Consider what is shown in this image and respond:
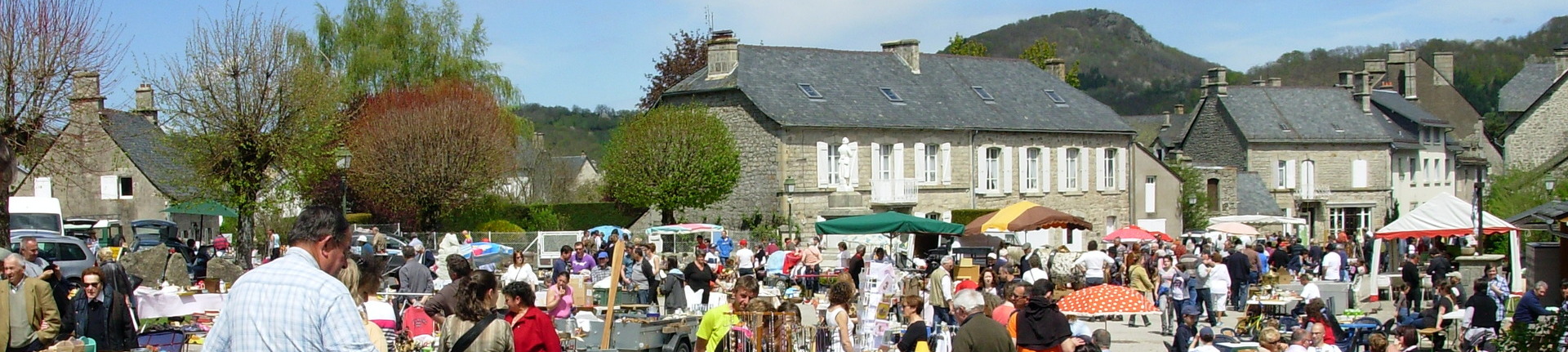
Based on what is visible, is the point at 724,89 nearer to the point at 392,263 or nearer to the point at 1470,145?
the point at 392,263

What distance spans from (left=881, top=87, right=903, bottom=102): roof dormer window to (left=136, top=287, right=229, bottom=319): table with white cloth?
26907mm

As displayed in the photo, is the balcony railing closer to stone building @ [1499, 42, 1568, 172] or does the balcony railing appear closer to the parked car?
the parked car

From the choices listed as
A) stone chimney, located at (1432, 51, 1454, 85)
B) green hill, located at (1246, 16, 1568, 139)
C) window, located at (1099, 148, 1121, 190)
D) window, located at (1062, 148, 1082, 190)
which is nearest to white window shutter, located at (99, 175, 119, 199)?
window, located at (1062, 148, 1082, 190)

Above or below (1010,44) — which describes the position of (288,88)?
below

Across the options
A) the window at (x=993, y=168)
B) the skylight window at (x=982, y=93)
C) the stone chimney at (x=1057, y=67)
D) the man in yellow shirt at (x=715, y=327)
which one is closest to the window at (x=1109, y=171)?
the skylight window at (x=982, y=93)

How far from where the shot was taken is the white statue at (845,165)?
37156mm

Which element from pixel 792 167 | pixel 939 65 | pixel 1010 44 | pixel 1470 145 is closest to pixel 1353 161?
pixel 1470 145

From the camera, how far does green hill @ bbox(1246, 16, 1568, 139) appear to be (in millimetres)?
98188

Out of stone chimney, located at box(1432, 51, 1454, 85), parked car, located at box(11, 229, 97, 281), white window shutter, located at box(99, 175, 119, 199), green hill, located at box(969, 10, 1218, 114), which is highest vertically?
green hill, located at box(969, 10, 1218, 114)

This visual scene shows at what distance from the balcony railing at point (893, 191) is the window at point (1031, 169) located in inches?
176


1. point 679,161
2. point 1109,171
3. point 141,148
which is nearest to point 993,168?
point 1109,171

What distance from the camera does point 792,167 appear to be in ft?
121

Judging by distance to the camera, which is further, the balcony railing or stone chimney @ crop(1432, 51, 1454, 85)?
stone chimney @ crop(1432, 51, 1454, 85)

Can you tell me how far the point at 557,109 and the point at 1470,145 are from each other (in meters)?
83.7
